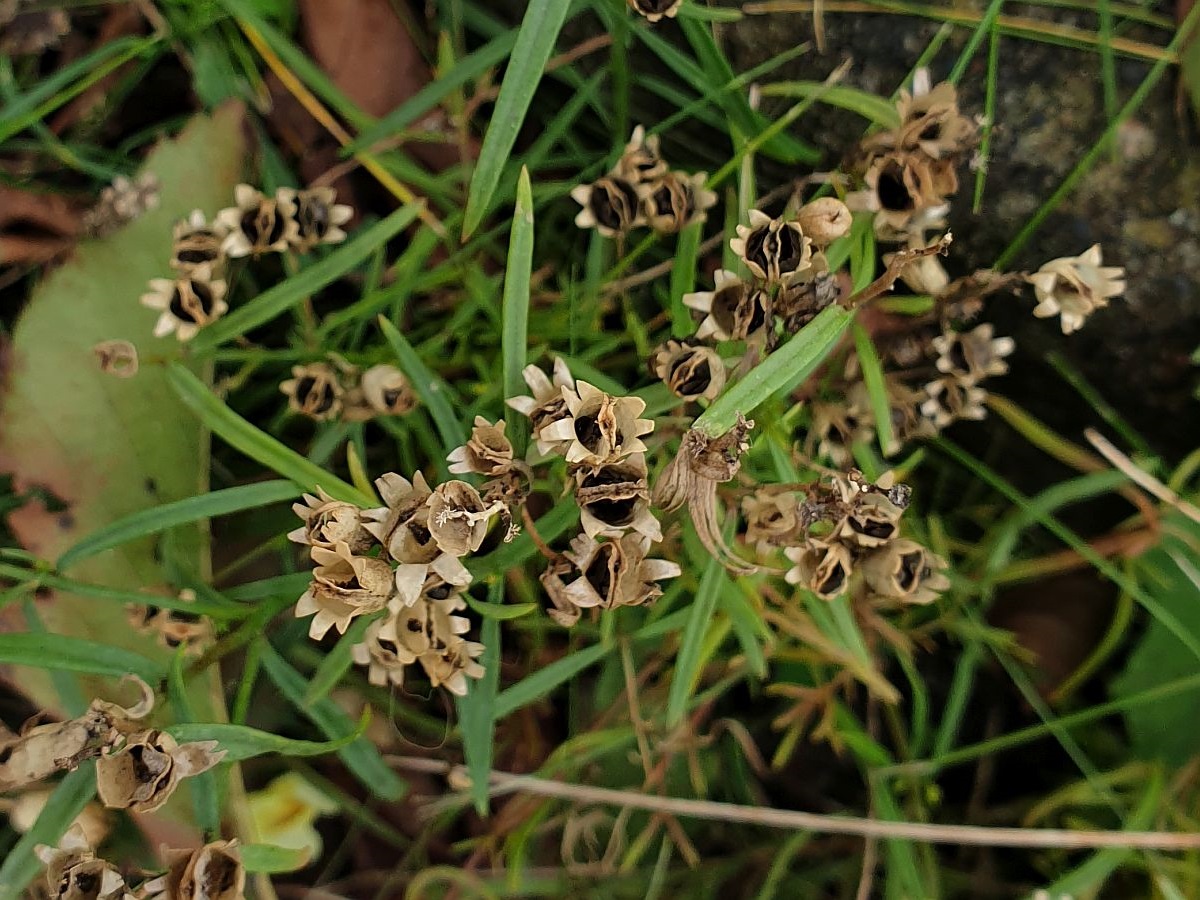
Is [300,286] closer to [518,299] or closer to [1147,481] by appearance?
[518,299]

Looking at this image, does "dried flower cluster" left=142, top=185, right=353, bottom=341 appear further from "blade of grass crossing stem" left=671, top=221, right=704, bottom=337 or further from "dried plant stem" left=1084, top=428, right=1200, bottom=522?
"dried plant stem" left=1084, top=428, right=1200, bottom=522

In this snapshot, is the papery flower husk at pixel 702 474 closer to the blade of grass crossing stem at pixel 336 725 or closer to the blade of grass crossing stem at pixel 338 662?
the blade of grass crossing stem at pixel 338 662

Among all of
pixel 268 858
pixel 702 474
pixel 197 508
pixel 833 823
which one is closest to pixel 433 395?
pixel 197 508

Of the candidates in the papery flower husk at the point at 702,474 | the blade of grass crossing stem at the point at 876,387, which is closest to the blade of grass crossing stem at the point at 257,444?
the papery flower husk at the point at 702,474

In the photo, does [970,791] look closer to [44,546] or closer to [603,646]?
[603,646]

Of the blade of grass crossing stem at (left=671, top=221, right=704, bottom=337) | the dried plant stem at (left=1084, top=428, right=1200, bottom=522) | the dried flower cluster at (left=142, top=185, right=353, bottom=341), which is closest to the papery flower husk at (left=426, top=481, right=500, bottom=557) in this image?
the blade of grass crossing stem at (left=671, top=221, right=704, bottom=337)
